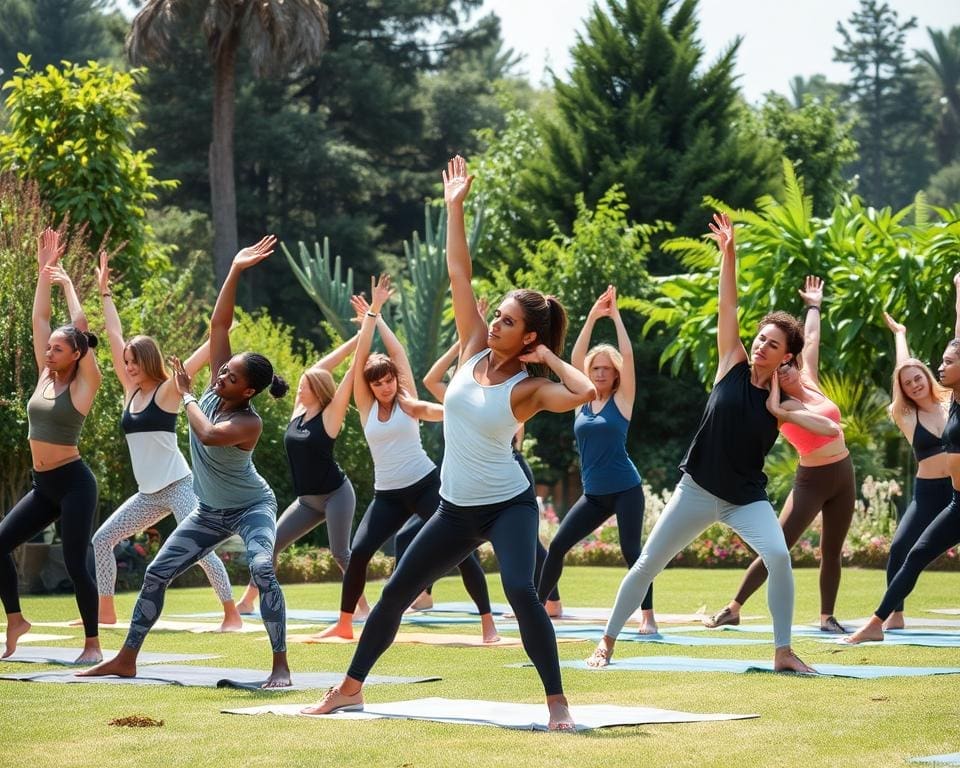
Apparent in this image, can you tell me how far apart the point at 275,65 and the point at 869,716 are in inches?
999

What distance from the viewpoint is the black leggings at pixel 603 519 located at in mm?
10086

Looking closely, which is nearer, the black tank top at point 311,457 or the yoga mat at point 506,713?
the yoga mat at point 506,713

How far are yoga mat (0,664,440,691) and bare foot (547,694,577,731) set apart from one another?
179 centimetres

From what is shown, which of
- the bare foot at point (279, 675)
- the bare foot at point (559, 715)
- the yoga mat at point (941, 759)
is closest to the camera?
the yoga mat at point (941, 759)

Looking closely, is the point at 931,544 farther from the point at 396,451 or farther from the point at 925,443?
the point at 396,451

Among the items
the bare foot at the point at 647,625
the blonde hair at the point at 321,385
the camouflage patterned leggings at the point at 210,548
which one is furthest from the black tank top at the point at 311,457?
the camouflage patterned leggings at the point at 210,548

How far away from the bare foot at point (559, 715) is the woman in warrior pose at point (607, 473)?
4.13 metres

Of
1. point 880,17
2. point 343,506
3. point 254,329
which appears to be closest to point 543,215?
point 254,329

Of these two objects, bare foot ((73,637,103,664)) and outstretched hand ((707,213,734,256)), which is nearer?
outstretched hand ((707,213,734,256))

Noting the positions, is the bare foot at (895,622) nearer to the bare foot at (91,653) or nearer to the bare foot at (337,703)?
the bare foot at (337,703)

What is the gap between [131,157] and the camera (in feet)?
66.8

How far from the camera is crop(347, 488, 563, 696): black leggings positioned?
19.5ft

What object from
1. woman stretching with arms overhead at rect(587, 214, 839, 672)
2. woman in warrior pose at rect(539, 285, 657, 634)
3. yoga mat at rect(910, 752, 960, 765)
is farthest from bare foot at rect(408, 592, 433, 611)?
yoga mat at rect(910, 752, 960, 765)

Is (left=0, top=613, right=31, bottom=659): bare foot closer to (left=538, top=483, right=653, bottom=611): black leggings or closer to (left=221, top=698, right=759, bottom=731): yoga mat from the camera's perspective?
(left=221, top=698, right=759, bottom=731): yoga mat
